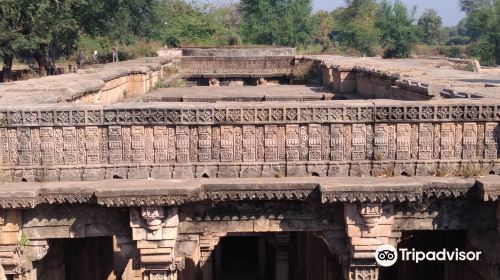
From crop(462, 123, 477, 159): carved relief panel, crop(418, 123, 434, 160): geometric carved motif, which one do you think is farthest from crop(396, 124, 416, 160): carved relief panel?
crop(462, 123, 477, 159): carved relief panel

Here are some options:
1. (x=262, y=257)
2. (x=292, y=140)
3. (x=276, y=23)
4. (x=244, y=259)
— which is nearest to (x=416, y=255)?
(x=292, y=140)

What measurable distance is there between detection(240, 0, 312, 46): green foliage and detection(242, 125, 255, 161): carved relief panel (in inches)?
1367

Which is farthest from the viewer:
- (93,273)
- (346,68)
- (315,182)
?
(346,68)

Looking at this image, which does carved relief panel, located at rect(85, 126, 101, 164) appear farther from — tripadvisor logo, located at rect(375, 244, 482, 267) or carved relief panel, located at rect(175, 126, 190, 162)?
tripadvisor logo, located at rect(375, 244, 482, 267)

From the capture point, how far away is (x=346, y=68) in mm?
12008

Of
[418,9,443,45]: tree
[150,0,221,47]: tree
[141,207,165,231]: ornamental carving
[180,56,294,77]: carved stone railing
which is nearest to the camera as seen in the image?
[141,207,165,231]: ornamental carving

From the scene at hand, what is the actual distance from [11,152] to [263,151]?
2.44m

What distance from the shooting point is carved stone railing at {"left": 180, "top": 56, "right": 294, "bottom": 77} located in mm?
18000

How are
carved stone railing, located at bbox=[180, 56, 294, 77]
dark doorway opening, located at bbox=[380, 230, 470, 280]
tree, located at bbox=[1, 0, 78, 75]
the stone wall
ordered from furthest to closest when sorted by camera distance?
the stone wall < carved stone railing, located at bbox=[180, 56, 294, 77] < tree, located at bbox=[1, 0, 78, 75] < dark doorway opening, located at bbox=[380, 230, 470, 280]

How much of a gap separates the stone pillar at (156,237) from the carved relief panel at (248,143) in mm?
873

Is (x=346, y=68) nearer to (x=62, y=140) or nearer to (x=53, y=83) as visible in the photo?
(x=53, y=83)

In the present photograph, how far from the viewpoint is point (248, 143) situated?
5441mm

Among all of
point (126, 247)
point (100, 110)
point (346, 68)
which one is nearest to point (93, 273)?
point (126, 247)

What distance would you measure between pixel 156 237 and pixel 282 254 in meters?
4.72
